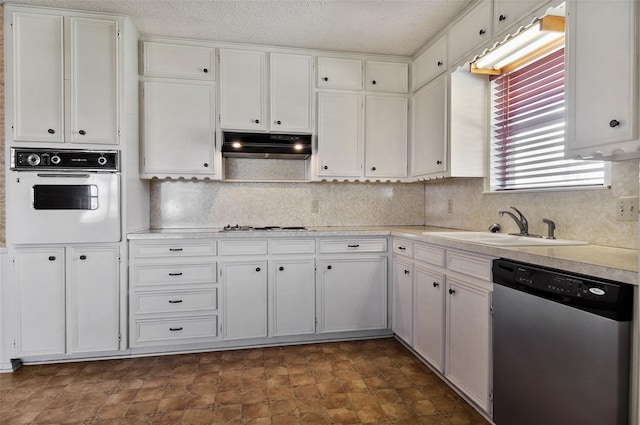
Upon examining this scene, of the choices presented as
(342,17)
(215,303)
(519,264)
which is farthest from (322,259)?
(342,17)

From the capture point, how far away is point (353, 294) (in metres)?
3.07

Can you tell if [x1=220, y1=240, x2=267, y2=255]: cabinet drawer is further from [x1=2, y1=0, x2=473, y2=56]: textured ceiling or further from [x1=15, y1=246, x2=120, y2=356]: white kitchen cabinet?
[x1=2, y1=0, x2=473, y2=56]: textured ceiling

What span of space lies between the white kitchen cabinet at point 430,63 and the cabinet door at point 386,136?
24 cm

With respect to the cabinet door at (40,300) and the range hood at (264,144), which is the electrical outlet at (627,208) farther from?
the cabinet door at (40,300)

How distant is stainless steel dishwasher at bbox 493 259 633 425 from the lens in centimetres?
121

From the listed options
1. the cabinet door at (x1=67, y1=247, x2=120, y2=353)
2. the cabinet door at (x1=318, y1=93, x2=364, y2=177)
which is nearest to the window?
the cabinet door at (x1=318, y1=93, x2=364, y2=177)

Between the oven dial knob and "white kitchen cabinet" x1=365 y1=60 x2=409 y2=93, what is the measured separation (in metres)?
2.64

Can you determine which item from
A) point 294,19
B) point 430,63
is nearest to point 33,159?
point 294,19

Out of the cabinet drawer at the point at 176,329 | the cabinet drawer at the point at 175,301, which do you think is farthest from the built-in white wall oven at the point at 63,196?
the cabinet drawer at the point at 176,329

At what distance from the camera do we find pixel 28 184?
8.29ft

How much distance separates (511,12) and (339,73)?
1.54 metres

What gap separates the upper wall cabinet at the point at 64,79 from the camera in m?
2.55

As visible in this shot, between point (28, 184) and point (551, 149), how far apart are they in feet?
11.3

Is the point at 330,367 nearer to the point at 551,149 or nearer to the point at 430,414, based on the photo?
the point at 430,414
